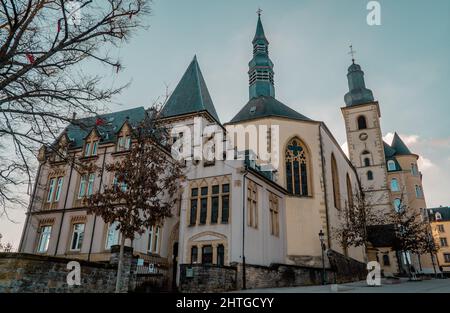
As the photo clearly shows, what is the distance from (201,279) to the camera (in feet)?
50.9

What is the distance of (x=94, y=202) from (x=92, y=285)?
298cm

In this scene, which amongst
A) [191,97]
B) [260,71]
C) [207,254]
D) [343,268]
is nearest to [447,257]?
[343,268]

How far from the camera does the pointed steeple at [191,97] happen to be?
104 ft

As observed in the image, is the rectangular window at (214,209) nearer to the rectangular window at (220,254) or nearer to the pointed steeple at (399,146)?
the rectangular window at (220,254)

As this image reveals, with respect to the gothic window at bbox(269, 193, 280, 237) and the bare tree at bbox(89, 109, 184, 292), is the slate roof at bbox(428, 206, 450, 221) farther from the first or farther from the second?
the bare tree at bbox(89, 109, 184, 292)

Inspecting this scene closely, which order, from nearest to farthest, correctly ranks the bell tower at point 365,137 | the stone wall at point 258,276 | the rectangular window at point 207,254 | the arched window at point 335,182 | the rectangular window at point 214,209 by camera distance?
the stone wall at point 258,276, the rectangular window at point 207,254, the rectangular window at point 214,209, the arched window at point 335,182, the bell tower at point 365,137

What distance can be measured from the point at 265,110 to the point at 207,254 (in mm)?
16803

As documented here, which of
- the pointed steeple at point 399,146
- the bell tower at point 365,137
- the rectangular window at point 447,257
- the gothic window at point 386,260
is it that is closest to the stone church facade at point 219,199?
the gothic window at point 386,260

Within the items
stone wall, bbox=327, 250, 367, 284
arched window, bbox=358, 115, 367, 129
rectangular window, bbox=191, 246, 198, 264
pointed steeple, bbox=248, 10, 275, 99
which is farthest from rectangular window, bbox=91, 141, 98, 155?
arched window, bbox=358, 115, 367, 129

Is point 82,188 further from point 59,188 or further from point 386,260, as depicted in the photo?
point 386,260

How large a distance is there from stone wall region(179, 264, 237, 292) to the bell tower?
118 feet

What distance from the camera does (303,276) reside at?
70.6ft

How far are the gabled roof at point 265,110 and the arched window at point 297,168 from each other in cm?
267

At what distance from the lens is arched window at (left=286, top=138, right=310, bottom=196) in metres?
28.0
